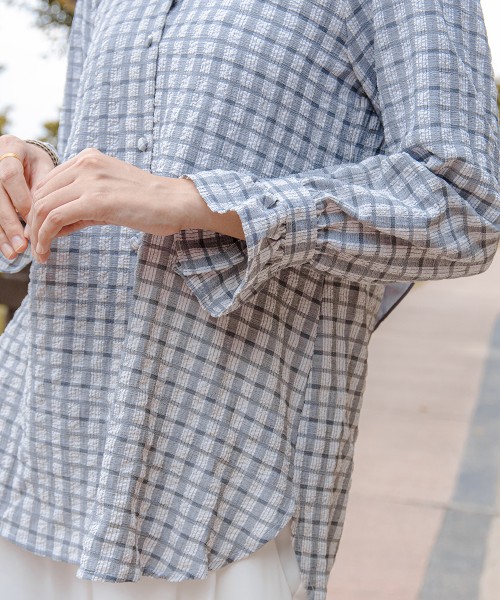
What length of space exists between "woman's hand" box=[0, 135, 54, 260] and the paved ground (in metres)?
2.34

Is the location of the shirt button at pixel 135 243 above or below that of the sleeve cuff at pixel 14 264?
above

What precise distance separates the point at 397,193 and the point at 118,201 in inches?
12.2

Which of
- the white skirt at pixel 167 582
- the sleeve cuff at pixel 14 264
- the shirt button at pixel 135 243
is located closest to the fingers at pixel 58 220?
the shirt button at pixel 135 243

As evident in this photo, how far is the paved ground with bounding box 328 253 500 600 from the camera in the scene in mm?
3381

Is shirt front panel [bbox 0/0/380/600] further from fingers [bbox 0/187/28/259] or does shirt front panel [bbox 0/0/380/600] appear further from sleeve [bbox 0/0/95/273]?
sleeve [bbox 0/0/95/273]

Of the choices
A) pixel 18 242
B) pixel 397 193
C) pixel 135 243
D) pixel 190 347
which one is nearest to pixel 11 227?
pixel 18 242

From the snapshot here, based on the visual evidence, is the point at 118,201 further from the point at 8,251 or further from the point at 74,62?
the point at 74,62

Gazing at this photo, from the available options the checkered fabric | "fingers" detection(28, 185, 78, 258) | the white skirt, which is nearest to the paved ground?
the white skirt

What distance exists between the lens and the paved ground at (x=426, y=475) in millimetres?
3381

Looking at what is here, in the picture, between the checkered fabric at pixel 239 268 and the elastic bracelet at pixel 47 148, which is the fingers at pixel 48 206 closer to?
the checkered fabric at pixel 239 268

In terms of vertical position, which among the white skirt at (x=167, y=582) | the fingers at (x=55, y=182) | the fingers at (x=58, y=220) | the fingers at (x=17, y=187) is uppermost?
the fingers at (x=55, y=182)

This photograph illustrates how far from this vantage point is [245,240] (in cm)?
99

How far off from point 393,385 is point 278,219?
533cm

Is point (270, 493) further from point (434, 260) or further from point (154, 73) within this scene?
point (154, 73)
